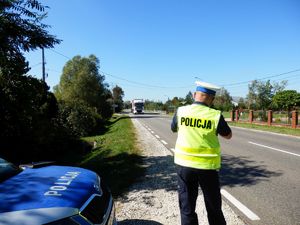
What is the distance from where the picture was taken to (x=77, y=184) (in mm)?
3602

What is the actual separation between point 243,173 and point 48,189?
5623mm

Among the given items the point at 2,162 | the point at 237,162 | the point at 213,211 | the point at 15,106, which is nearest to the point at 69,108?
the point at 15,106

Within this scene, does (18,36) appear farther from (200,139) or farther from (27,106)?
(200,139)

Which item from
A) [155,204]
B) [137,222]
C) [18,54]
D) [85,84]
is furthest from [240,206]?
[85,84]

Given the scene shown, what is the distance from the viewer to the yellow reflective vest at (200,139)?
140 inches

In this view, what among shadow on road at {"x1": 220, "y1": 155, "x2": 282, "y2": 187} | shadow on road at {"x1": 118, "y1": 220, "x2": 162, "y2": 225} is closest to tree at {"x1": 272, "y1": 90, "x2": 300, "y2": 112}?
shadow on road at {"x1": 220, "y1": 155, "x2": 282, "y2": 187}

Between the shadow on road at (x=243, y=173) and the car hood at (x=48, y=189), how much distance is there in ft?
12.6

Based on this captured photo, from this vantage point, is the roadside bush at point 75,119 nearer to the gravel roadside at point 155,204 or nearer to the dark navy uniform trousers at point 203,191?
the gravel roadside at point 155,204

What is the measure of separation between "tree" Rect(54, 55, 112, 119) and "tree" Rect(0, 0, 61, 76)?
37.2 m

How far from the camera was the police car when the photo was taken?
9.09ft

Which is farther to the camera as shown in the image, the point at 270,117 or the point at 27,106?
the point at 270,117

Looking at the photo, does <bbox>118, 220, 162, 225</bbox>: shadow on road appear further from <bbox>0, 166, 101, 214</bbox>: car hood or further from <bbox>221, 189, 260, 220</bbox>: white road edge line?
<bbox>221, 189, 260, 220</bbox>: white road edge line

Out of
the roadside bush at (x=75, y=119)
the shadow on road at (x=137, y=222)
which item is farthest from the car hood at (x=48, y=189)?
the roadside bush at (x=75, y=119)

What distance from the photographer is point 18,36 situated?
7508mm
